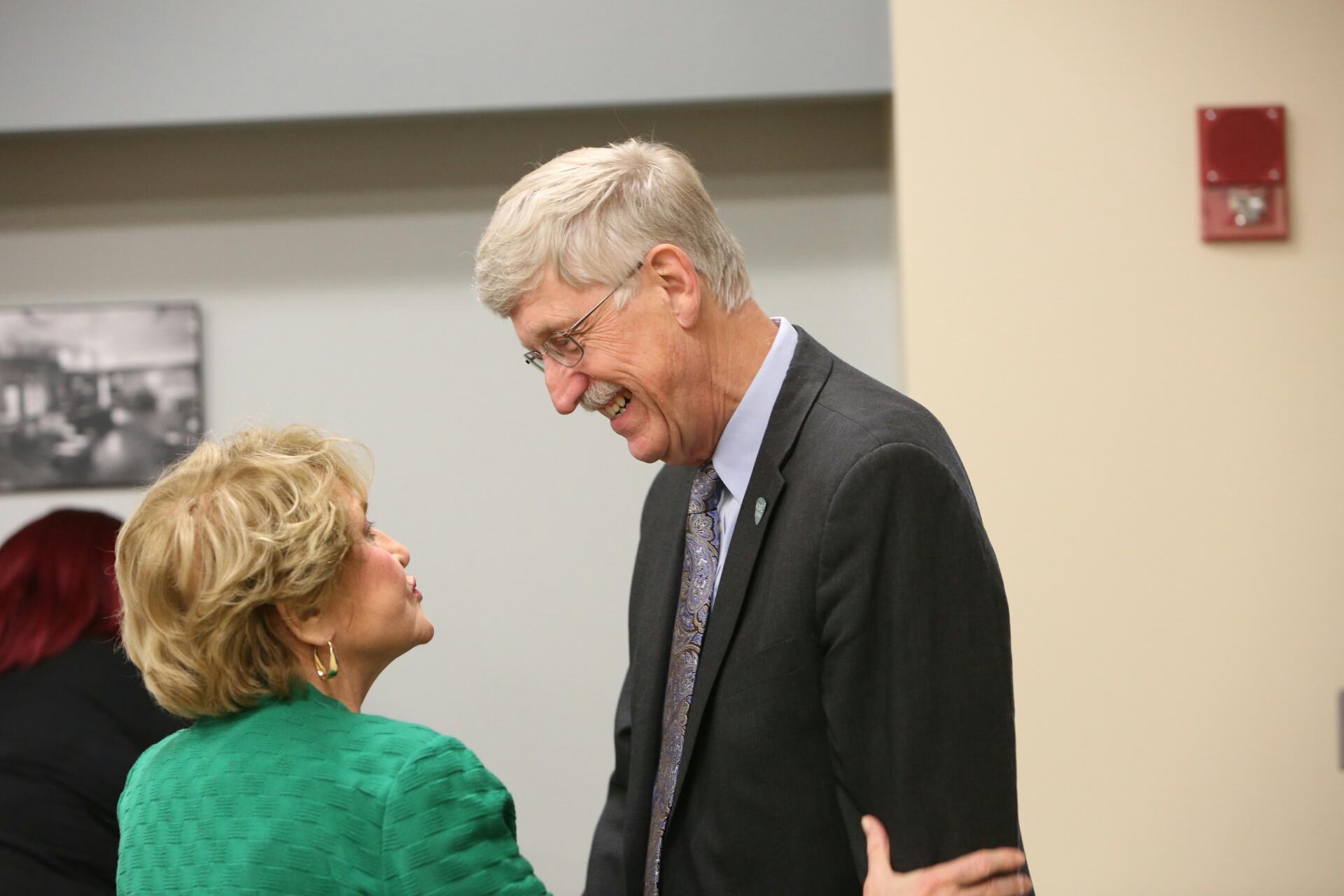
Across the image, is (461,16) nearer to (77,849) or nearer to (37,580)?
(37,580)

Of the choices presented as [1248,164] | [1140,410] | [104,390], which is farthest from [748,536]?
[104,390]

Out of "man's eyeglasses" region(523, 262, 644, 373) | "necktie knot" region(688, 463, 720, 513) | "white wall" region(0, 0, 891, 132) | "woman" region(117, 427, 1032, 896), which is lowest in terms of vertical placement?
"woman" region(117, 427, 1032, 896)

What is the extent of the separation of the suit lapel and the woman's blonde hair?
435mm

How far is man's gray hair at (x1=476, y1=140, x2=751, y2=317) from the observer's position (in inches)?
58.9

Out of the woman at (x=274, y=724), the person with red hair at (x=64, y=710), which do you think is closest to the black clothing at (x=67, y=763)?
the person with red hair at (x=64, y=710)

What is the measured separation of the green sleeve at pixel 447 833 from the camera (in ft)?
4.09

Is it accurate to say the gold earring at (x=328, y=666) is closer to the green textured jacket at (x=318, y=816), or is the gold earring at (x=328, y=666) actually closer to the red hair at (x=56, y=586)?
the green textured jacket at (x=318, y=816)

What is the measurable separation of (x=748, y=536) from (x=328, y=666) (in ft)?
1.64

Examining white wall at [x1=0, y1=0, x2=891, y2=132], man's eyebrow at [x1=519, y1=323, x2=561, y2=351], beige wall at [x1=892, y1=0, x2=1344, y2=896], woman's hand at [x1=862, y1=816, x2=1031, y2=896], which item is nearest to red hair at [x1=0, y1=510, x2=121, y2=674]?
man's eyebrow at [x1=519, y1=323, x2=561, y2=351]

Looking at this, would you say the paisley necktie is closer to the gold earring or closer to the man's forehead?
the man's forehead

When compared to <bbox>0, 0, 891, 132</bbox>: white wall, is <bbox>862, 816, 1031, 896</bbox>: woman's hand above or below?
below

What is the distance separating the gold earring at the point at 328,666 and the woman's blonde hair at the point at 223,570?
0.13 feet

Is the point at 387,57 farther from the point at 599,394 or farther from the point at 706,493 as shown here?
the point at 706,493

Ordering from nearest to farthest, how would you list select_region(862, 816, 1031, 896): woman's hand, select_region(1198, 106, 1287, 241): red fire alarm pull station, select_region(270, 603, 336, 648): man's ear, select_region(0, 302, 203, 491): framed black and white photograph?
select_region(862, 816, 1031, 896): woman's hand
select_region(270, 603, 336, 648): man's ear
select_region(1198, 106, 1287, 241): red fire alarm pull station
select_region(0, 302, 203, 491): framed black and white photograph
